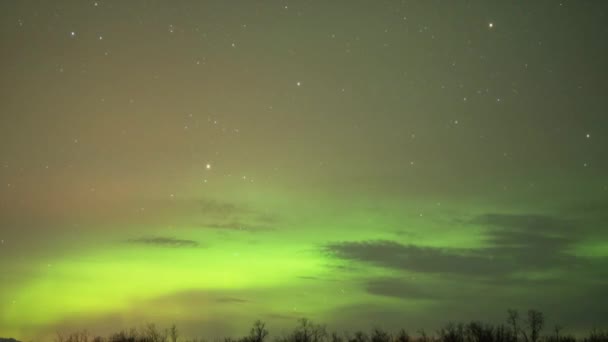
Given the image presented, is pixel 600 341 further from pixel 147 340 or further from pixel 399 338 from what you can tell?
pixel 147 340

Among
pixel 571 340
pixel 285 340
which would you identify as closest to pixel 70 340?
pixel 285 340

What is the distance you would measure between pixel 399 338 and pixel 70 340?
60438 millimetres

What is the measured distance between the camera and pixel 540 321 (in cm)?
11425

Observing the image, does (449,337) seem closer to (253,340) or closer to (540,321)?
(540,321)

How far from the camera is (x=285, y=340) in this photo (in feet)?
409

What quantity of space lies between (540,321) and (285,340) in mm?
49129

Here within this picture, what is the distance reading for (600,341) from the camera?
113m

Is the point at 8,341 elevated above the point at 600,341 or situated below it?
above

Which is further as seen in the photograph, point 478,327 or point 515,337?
point 478,327

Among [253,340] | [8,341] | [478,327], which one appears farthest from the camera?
[478,327]

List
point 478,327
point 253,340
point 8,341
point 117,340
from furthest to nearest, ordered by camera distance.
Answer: point 478,327, point 117,340, point 253,340, point 8,341

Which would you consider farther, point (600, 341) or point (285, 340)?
point (285, 340)

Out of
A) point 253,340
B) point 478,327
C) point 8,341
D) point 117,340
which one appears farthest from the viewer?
point 478,327

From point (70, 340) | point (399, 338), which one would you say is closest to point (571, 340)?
point (399, 338)
